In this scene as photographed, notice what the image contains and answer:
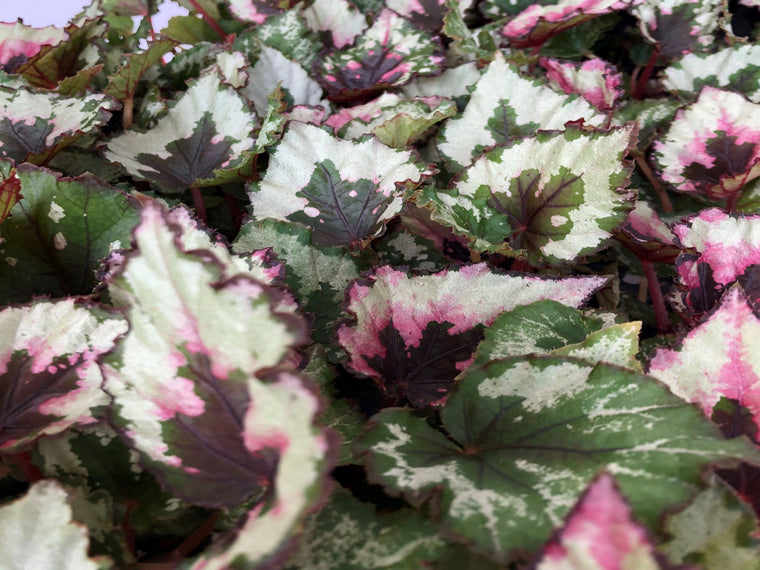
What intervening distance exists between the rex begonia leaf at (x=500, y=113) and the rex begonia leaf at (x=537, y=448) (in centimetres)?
39

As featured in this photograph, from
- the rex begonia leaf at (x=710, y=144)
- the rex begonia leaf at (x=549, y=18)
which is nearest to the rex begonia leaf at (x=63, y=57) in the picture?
the rex begonia leaf at (x=549, y=18)

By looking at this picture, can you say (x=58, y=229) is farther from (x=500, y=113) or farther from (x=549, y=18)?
(x=549, y=18)

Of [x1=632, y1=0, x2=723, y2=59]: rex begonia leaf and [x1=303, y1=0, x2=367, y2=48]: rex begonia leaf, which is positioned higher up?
[x1=303, y1=0, x2=367, y2=48]: rex begonia leaf

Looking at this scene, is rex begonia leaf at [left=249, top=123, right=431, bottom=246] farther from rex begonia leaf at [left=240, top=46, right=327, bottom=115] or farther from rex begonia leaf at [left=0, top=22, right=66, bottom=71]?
rex begonia leaf at [left=0, top=22, right=66, bottom=71]

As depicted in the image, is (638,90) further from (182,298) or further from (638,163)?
(182,298)

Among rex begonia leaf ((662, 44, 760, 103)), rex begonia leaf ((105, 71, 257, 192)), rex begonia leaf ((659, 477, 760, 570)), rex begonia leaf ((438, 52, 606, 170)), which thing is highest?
rex begonia leaf ((105, 71, 257, 192))

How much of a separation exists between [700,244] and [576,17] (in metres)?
0.41

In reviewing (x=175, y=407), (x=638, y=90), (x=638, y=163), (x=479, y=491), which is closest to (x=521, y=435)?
(x=479, y=491)

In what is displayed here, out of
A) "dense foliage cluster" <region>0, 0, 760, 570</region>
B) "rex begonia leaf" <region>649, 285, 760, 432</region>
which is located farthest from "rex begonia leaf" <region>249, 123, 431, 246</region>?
"rex begonia leaf" <region>649, 285, 760, 432</region>

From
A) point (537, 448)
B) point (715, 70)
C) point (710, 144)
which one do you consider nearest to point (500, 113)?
point (710, 144)

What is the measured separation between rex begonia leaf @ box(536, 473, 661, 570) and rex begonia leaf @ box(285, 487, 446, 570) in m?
0.13

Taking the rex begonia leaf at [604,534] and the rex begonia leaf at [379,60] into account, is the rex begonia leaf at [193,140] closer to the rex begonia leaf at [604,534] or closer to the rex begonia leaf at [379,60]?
the rex begonia leaf at [379,60]

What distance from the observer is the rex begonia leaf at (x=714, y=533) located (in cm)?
39

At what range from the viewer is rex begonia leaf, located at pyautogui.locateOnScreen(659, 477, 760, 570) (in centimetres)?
39
